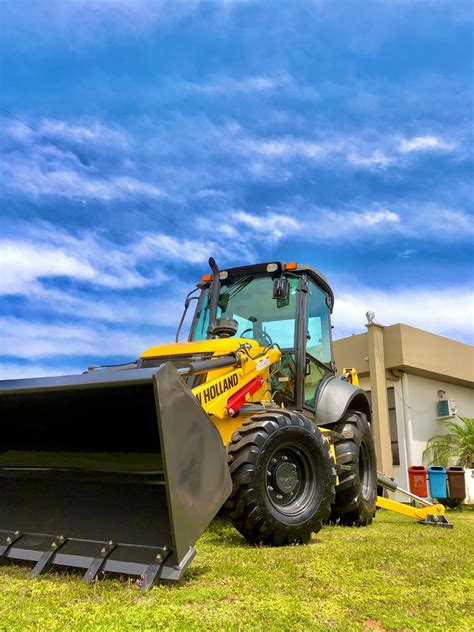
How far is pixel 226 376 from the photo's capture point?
16.6 ft

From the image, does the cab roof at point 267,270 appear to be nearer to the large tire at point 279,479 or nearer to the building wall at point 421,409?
the large tire at point 279,479

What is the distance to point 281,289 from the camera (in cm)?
591

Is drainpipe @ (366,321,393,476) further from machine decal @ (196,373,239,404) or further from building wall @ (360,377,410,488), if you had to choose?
machine decal @ (196,373,239,404)

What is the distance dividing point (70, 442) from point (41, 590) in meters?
1.12

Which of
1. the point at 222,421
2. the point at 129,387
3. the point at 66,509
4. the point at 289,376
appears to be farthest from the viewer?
the point at 289,376

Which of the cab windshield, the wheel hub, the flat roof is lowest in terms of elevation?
the wheel hub

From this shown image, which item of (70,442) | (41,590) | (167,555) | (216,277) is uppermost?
(216,277)

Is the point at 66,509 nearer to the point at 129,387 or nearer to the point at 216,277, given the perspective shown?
the point at 129,387

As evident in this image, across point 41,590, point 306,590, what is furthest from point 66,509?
point 306,590

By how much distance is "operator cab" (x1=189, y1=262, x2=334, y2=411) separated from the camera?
20.0 feet

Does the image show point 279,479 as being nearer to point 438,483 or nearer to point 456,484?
point 438,483

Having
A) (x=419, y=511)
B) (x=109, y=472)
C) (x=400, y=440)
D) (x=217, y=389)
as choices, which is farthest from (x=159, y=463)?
(x=400, y=440)

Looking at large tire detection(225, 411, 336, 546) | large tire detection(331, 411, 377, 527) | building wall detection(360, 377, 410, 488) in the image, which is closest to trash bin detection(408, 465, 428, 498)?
building wall detection(360, 377, 410, 488)

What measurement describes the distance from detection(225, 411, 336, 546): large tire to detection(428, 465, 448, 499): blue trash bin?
21.6 feet
